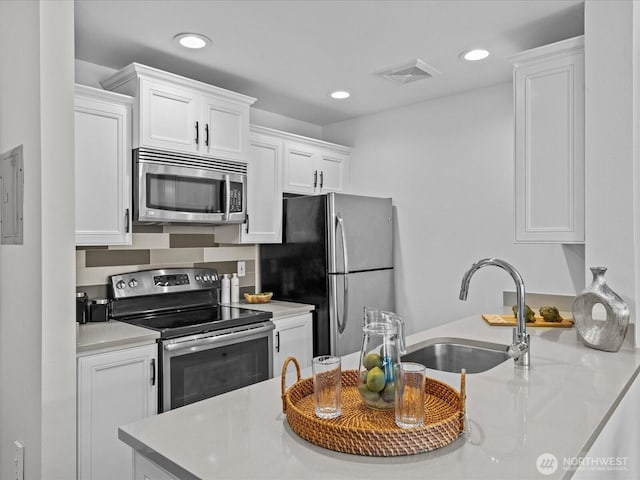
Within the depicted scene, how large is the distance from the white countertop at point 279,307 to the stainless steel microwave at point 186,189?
0.62 metres

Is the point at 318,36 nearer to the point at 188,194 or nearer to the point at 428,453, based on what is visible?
the point at 188,194

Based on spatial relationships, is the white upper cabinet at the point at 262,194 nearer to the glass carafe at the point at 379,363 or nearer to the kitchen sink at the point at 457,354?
the kitchen sink at the point at 457,354

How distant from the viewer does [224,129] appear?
3.05 m

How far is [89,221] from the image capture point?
98.0 inches

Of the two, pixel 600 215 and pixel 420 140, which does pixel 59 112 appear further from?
pixel 420 140

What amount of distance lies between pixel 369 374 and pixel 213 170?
2.14 meters

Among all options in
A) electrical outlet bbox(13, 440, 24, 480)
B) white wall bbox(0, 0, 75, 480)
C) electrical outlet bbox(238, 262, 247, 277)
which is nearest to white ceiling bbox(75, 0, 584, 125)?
white wall bbox(0, 0, 75, 480)

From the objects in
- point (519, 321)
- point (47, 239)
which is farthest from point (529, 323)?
point (47, 239)

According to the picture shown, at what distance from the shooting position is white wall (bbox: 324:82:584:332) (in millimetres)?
3279

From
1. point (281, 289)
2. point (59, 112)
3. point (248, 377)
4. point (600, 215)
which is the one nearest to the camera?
point (59, 112)

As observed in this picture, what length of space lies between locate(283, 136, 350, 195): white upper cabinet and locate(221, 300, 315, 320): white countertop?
89 cm

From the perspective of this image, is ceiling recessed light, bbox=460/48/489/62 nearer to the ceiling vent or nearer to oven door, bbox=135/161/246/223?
the ceiling vent

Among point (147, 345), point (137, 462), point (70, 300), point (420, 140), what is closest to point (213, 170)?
point (147, 345)

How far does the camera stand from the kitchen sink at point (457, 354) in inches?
80.4
